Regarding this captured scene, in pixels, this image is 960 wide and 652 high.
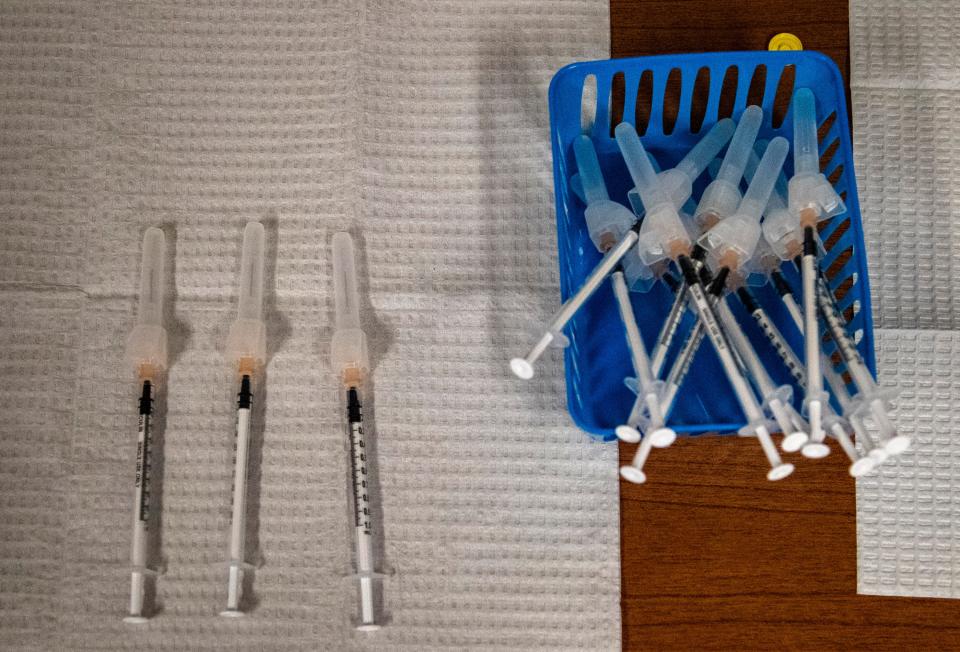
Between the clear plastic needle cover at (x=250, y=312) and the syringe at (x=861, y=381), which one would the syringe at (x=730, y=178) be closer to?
the syringe at (x=861, y=381)

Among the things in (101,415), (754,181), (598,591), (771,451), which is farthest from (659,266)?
(101,415)

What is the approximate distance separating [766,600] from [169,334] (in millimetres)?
669

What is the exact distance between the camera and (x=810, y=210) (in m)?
0.82

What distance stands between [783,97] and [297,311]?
575 millimetres

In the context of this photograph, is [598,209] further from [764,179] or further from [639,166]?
[764,179]

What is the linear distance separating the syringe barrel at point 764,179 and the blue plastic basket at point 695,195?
0.05 meters

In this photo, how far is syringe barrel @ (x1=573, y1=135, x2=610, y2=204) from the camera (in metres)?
0.88

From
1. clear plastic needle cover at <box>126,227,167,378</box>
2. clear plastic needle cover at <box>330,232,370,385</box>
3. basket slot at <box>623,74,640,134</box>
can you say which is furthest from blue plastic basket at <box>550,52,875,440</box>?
clear plastic needle cover at <box>126,227,167,378</box>

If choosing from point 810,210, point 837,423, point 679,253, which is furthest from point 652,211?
point 837,423

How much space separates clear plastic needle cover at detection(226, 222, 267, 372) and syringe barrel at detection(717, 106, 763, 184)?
1.57 ft

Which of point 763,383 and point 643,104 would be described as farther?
point 643,104

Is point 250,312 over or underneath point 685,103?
underneath

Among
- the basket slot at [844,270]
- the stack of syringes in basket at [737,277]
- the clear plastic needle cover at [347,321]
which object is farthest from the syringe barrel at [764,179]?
the clear plastic needle cover at [347,321]

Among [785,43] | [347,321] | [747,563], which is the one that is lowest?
[747,563]
